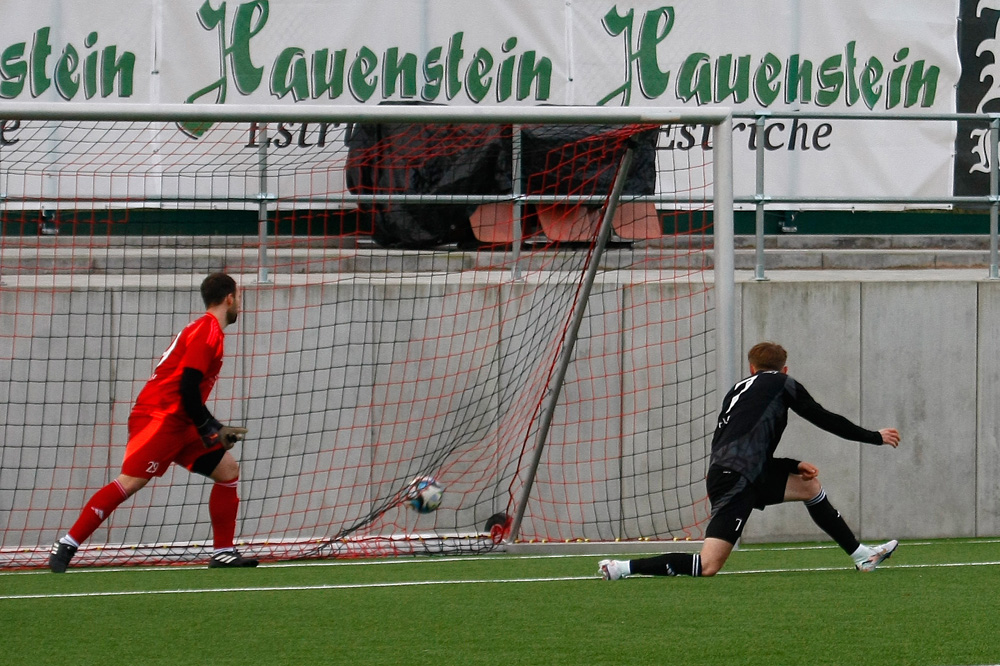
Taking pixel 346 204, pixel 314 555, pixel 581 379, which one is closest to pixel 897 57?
pixel 581 379

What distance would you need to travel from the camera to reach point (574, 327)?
802 centimetres

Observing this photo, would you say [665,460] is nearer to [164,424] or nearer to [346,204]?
[346,204]

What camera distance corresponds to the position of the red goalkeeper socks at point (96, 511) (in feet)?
23.6

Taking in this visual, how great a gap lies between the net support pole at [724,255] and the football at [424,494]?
200 cm

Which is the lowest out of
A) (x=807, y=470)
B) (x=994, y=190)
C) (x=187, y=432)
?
(x=807, y=470)

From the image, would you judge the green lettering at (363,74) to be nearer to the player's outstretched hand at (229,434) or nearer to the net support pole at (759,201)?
the net support pole at (759,201)

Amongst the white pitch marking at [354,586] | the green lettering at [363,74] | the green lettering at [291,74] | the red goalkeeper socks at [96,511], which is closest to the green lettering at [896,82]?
the green lettering at [363,74]

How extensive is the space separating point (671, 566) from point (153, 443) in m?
2.91

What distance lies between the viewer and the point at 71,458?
8766 millimetres

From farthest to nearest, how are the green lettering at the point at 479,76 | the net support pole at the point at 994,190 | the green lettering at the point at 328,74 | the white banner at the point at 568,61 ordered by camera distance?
the green lettering at the point at 479,76
the green lettering at the point at 328,74
the white banner at the point at 568,61
the net support pole at the point at 994,190

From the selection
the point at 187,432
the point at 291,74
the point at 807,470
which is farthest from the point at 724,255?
the point at 291,74

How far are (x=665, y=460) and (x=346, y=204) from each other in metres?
2.79

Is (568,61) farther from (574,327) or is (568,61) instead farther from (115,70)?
(115,70)

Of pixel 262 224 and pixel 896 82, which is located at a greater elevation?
pixel 896 82
